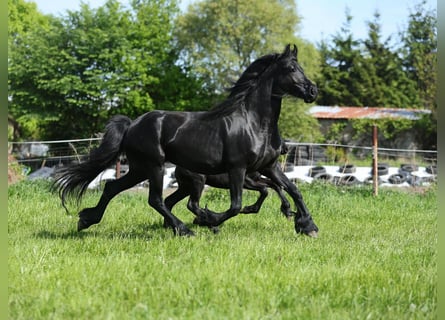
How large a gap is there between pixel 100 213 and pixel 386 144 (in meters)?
40.1

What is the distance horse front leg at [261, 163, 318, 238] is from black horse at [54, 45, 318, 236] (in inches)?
0.5

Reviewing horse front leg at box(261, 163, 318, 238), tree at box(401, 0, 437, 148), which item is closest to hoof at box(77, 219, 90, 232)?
horse front leg at box(261, 163, 318, 238)

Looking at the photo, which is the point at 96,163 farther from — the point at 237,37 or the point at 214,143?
the point at 237,37

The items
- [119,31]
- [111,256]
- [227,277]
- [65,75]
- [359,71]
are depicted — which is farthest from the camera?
[359,71]

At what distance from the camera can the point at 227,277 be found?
4125 millimetres

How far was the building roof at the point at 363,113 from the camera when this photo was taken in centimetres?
4372

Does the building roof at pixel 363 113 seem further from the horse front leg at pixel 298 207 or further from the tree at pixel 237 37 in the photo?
the horse front leg at pixel 298 207

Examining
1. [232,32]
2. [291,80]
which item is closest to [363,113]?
[232,32]

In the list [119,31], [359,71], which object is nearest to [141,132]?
[119,31]

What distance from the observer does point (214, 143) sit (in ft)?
21.0

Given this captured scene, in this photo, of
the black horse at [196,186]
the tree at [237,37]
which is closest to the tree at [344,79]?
the tree at [237,37]

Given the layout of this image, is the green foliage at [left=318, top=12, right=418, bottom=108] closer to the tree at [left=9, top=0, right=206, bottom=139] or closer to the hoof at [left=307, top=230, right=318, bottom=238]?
the tree at [left=9, top=0, right=206, bottom=139]

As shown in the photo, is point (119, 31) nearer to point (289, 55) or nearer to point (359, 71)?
point (359, 71)

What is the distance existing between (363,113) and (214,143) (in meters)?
42.0
